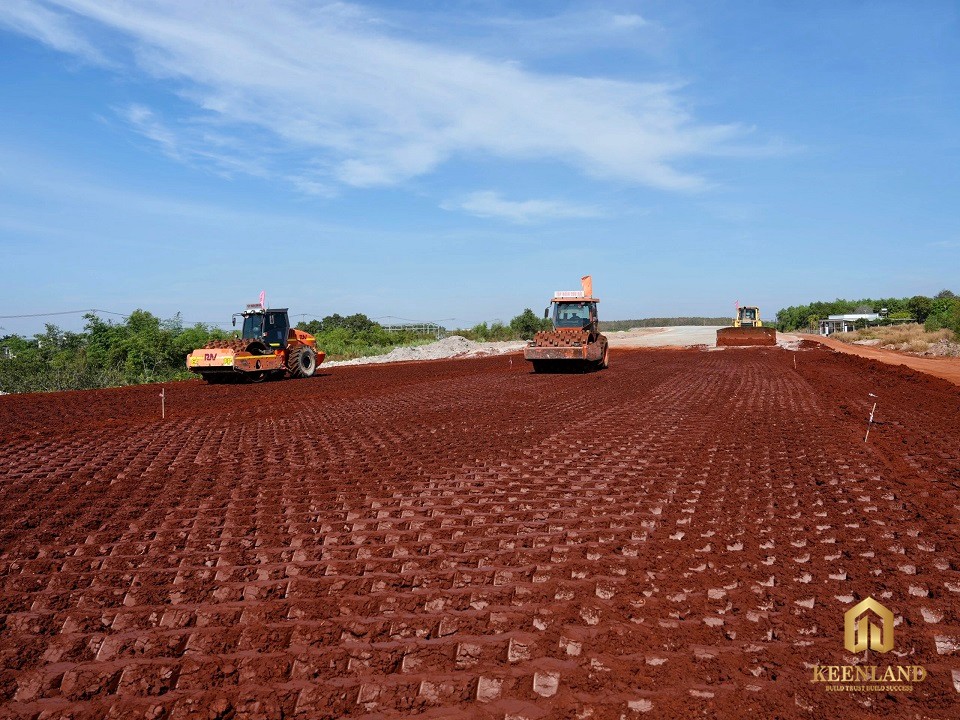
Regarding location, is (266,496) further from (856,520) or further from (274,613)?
(856,520)

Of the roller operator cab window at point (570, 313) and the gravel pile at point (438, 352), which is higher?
the roller operator cab window at point (570, 313)

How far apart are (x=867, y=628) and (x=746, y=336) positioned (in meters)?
39.7

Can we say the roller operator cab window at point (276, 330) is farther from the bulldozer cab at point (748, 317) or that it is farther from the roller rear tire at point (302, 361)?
the bulldozer cab at point (748, 317)

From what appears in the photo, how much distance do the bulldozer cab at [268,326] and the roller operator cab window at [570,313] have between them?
8874 millimetres

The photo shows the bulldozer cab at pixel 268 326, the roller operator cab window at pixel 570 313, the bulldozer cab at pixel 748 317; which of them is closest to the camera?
the bulldozer cab at pixel 268 326

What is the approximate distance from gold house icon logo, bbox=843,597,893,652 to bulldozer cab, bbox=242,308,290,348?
18386 millimetres

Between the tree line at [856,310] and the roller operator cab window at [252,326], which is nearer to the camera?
the roller operator cab window at [252,326]

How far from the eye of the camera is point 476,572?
464 centimetres

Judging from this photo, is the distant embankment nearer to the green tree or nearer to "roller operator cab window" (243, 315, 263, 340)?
the green tree

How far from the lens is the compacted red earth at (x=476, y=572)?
3266 mm

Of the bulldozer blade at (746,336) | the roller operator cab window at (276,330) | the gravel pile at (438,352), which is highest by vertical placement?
the roller operator cab window at (276,330)

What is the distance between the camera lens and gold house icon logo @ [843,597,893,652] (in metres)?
3.60

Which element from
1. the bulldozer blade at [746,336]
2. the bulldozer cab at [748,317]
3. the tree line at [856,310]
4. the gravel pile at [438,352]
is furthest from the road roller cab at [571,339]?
the tree line at [856,310]

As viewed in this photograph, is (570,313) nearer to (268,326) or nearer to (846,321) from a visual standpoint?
(268,326)
